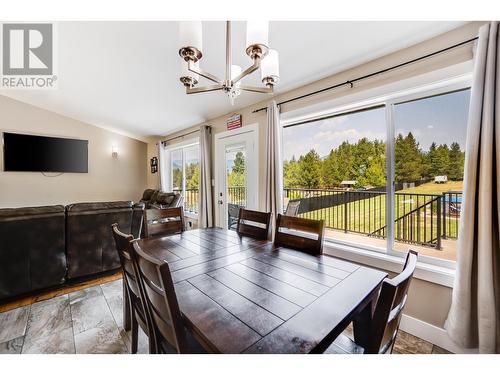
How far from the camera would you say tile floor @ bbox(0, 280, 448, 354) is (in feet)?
5.31

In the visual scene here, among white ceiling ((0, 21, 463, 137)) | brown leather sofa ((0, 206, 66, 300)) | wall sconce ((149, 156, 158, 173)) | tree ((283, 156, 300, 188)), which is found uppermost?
white ceiling ((0, 21, 463, 137))

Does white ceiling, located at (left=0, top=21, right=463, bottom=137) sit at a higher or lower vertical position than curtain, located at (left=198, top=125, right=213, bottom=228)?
higher

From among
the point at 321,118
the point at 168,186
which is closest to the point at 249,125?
the point at 321,118

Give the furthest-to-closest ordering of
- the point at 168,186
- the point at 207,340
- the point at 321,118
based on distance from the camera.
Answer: the point at 168,186 < the point at 321,118 < the point at 207,340

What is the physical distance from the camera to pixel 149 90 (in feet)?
10.8

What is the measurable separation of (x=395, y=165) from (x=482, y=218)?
2.60 ft

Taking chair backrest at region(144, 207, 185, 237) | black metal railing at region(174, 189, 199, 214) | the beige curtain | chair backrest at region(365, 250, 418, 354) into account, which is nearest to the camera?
chair backrest at region(365, 250, 418, 354)

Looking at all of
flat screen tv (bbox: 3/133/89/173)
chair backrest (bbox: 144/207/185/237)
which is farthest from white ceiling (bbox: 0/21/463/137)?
chair backrest (bbox: 144/207/185/237)

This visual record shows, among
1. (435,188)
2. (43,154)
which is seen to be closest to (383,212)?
(435,188)

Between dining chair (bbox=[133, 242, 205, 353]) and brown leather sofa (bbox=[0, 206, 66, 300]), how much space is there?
195cm

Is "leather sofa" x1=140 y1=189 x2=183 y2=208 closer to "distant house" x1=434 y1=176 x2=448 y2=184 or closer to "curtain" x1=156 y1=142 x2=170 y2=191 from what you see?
"curtain" x1=156 y1=142 x2=170 y2=191

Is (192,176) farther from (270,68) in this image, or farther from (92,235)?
(270,68)
